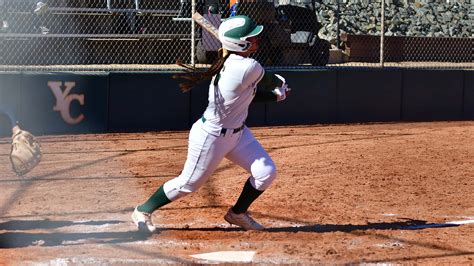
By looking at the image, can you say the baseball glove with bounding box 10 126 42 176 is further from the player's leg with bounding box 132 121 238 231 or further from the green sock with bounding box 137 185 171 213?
the player's leg with bounding box 132 121 238 231

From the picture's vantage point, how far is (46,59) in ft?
56.2

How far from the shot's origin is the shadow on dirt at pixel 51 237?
21.1 ft

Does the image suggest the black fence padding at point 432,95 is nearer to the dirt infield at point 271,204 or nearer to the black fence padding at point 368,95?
the black fence padding at point 368,95

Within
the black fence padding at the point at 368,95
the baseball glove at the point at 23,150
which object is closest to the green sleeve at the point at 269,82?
the baseball glove at the point at 23,150

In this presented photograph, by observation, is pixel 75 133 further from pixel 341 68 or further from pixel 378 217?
pixel 378 217

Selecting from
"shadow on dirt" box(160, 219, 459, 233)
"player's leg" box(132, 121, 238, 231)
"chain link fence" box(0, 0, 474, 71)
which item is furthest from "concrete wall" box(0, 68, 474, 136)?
"shadow on dirt" box(160, 219, 459, 233)

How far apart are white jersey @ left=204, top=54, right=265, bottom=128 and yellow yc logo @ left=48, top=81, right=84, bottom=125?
6.49 metres

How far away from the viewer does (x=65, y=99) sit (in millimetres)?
12766

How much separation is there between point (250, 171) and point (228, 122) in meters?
0.45

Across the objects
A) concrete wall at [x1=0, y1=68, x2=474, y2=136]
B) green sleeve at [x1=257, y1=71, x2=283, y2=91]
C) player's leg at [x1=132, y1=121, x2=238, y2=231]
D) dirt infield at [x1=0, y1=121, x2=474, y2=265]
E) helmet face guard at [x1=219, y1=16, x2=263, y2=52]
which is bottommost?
concrete wall at [x1=0, y1=68, x2=474, y2=136]

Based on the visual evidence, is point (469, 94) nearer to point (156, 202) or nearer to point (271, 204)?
point (271, 204)

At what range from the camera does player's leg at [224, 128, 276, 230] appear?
668 centimetres

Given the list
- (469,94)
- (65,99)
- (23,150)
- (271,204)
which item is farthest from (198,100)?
(23,150)

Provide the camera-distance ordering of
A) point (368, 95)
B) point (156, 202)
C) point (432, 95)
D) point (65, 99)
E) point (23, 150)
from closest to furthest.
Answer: point (23, 150) < point (156, 202) < point (65, 99) < point (368, 95) < point (432, 95)
